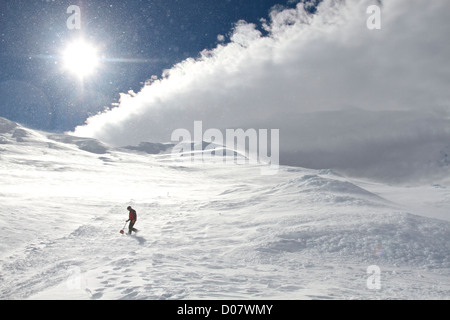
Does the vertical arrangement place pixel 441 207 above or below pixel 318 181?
below

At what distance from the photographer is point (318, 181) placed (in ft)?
89.1

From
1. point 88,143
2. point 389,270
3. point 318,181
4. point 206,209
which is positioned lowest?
point 389,270

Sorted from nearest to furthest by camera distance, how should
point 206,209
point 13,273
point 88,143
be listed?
point 13,273 < point 206,209 < point 88,143

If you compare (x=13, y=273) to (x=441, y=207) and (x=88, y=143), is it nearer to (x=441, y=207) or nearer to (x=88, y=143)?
(x=441, y=207)

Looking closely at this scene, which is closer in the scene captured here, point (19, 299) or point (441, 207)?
point (19, 299)
